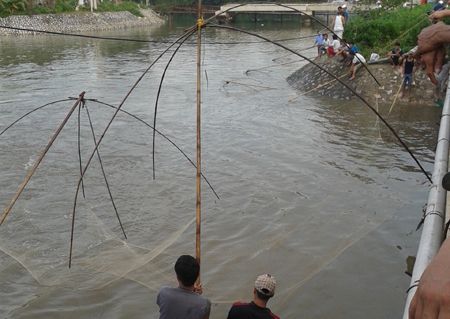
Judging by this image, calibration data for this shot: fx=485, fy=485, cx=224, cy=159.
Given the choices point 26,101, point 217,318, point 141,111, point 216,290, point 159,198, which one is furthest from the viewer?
point 26,101

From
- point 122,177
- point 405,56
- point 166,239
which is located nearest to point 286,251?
point 166,239

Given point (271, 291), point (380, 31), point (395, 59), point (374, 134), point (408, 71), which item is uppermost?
point (380, 31)

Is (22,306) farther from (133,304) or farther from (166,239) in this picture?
(166,239)

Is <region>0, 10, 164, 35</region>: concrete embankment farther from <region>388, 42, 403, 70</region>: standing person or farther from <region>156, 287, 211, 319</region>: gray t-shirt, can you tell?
<region>156, 287, 211, 319</region>: gray t-shirt

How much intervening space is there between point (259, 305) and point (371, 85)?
11597 mm

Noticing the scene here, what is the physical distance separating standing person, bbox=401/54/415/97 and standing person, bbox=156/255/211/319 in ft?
35.0

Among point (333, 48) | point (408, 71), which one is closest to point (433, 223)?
point (408, 71)

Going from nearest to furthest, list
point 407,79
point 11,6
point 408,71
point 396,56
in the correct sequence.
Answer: point 408,71
point 407,79
point 396,56
point 11,6

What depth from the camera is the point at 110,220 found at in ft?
23.2

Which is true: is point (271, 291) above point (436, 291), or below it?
below

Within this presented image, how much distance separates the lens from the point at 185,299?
11.1 ft

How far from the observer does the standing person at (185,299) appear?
3.33 m

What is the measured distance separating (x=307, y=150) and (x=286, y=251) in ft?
14.2

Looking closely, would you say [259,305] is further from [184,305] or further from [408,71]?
[408,71]
